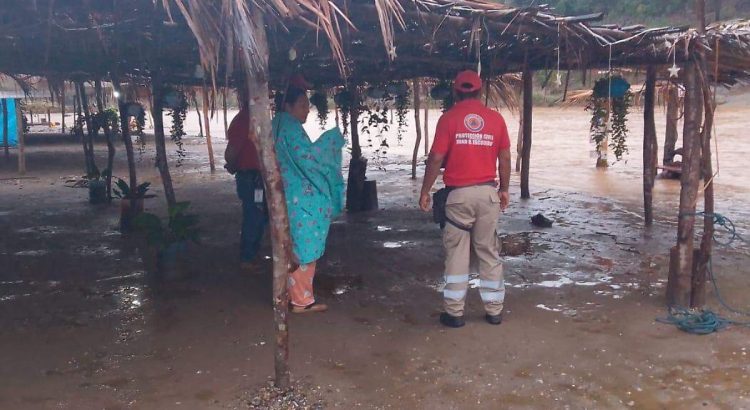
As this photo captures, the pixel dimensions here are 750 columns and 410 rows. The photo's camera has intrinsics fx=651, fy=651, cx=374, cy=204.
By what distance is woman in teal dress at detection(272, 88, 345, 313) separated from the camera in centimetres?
430

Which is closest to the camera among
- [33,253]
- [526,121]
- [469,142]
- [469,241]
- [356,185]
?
[469,142]

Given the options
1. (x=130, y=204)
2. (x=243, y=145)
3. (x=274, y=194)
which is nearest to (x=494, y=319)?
(x=274, y=194)

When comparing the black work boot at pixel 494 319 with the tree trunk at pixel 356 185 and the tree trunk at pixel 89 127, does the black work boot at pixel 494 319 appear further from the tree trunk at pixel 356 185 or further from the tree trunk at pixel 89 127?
the tree trunk at pixel 89 127

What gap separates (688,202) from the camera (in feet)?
15.2

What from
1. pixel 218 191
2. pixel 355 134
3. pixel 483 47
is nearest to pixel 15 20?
pixel 483 47

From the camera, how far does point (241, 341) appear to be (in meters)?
4.11

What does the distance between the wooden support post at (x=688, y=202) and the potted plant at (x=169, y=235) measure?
3880mm

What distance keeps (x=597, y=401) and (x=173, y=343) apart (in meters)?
2.53

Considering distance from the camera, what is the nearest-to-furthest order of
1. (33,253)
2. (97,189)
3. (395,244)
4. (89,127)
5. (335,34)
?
(335,34)
(33,253)
(395,244)
(97,189)
(89,127)

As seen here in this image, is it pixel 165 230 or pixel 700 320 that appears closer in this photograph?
pixel 700 320

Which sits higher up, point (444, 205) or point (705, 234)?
point (444, 205)

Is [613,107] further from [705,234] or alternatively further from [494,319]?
[494,319]

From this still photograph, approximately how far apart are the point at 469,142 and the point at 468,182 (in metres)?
0.25

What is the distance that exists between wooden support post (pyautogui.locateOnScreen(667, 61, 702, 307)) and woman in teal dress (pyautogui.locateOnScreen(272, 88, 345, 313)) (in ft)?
8.02
